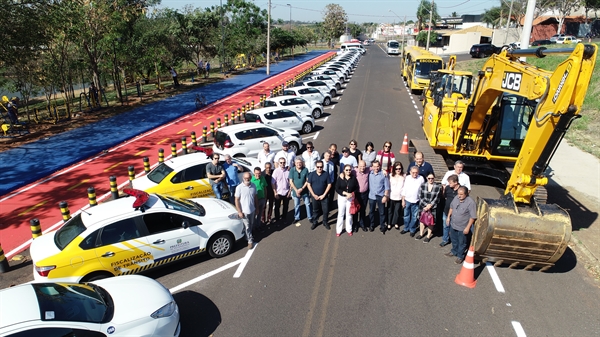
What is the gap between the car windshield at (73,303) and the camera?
4617 mm

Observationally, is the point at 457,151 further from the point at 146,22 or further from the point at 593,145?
the point at 146,22

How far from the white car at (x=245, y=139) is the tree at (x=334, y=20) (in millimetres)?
91000

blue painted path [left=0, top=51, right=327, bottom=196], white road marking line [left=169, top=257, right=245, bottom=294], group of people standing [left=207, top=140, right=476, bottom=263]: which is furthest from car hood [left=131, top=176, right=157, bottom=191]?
blue painted path [left=0, top=51, right=327, bottom=196]

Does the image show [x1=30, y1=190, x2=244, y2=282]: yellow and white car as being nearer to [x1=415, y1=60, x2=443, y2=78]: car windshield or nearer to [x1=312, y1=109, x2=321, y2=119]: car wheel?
[x1=312, y1=109, x2=321, y2=119]: car wheel

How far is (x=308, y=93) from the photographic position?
76.3ft

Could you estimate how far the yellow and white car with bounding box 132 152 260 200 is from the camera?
31.7 ft

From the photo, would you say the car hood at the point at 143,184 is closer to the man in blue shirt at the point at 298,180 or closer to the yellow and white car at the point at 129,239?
the yellow and white car at the point at 129,239

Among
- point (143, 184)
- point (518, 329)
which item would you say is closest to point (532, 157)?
point (518, 329)

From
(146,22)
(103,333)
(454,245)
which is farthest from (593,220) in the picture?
(146,22)

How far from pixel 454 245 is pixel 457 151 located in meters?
4.23

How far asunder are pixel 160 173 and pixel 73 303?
5.41m

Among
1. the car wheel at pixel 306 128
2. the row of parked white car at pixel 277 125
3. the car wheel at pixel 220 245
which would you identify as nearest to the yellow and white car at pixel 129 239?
the car wheel at pixel 220 245

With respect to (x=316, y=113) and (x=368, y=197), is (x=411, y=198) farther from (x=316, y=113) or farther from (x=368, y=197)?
(x=316, y=113)

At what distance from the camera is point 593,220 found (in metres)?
9.39
